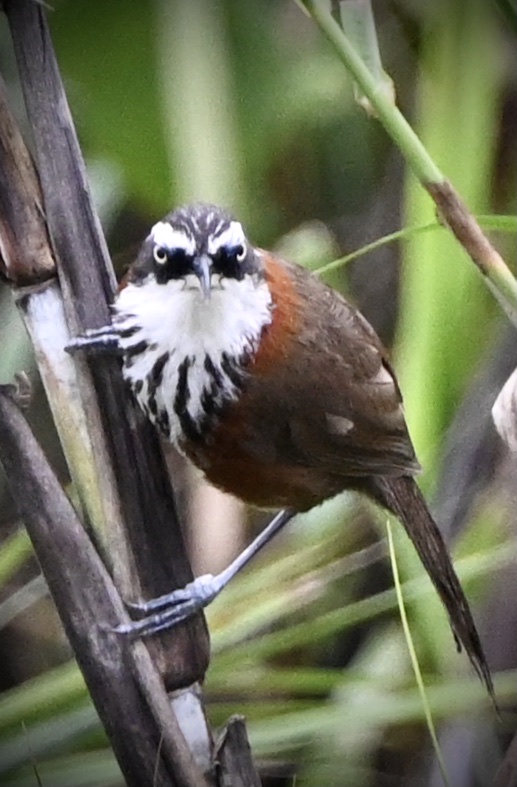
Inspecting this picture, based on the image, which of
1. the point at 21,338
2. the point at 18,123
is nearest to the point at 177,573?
the point at 21,338

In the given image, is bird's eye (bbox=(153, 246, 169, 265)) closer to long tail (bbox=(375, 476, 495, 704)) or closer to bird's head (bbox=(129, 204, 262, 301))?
bird's head (bbox=(129, 204, 262, 301))

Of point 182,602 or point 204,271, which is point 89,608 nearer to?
point 182,602

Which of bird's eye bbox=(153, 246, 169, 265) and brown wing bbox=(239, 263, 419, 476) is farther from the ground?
bird's eye bbox=(153, 246, 169, 265)

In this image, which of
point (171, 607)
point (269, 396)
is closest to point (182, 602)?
point (171, 607)

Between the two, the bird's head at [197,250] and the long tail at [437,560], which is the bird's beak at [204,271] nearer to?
the bird's head at [197,250]

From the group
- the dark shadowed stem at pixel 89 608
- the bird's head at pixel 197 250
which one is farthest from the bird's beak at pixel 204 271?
the dark shadowed stem at pixel 89 608

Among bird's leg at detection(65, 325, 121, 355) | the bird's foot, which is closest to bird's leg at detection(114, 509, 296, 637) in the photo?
the bird's foot
